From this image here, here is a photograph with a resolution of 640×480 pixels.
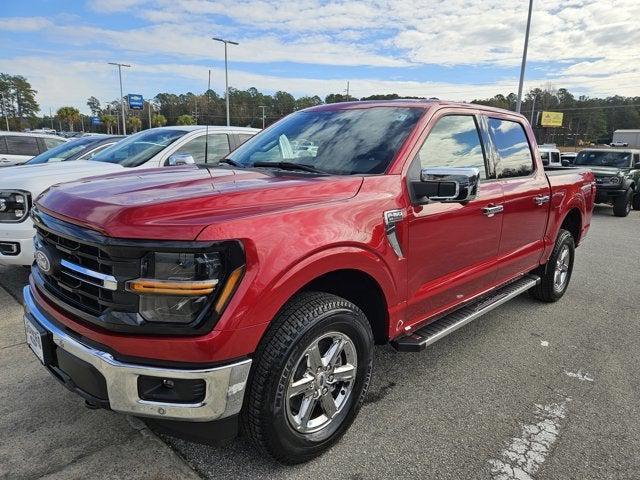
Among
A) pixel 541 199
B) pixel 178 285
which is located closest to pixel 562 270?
pixel 541 199

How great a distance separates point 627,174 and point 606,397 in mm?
13305

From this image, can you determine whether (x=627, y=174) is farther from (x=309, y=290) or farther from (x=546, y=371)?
(x=309, y=290)

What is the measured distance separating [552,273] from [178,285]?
14.1 feet

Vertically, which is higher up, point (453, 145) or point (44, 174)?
point (453, 145)

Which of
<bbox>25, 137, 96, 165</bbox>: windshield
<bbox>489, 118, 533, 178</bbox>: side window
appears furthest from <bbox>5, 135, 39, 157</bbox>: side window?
<bbox>489, 118, 533, 178</bbox>: side window

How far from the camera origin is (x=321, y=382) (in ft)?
7.97

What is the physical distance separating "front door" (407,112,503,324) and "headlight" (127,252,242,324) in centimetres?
129

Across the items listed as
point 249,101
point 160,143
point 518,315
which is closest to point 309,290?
point 518,315

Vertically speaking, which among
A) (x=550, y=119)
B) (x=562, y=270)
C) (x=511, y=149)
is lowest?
(x=562, y=270)

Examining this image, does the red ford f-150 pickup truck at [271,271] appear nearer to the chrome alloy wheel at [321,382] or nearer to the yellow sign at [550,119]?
the chrome alloy wheel at [321,382]

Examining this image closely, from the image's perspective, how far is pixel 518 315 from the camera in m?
4.82

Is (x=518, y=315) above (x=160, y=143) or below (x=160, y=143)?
below

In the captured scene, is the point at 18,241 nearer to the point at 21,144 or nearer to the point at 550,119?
the point at 21,144

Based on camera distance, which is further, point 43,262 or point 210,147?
point 210,147
